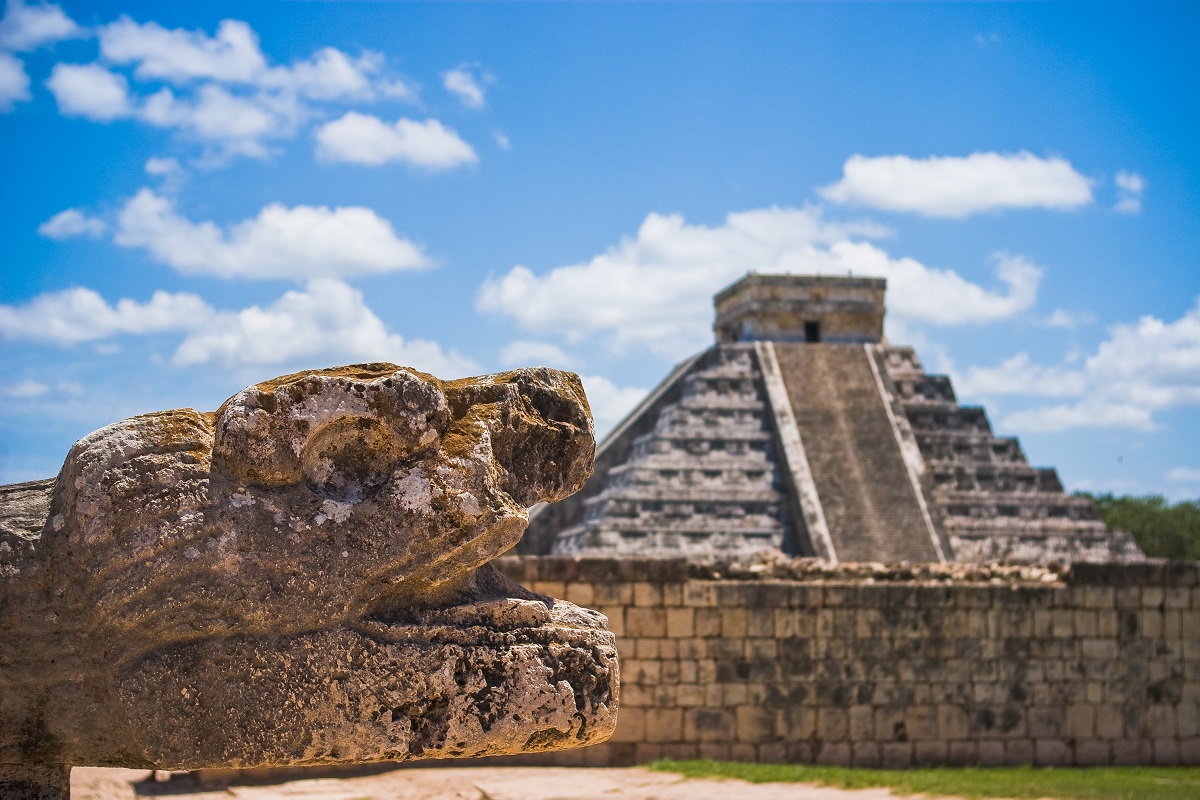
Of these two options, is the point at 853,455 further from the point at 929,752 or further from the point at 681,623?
the point at 681,623

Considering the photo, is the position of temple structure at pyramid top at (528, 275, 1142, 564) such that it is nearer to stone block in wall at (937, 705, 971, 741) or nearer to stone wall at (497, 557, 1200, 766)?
stone wall at (497, 557, 1200, 766)

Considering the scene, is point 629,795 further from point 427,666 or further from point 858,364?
point 858,364

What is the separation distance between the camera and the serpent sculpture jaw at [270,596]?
11.0 feet

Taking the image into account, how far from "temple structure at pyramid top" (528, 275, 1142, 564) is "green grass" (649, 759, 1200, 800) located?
425 inches

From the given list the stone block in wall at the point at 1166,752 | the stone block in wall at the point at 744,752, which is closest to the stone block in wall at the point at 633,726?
the stone block in wall at the point at 744,752

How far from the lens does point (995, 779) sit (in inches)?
520

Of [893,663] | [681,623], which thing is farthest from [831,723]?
[681,623]

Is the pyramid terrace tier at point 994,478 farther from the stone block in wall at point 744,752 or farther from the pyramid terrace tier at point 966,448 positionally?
the stone block in wall at point 744,752

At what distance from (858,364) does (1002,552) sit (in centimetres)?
726

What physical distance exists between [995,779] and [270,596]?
445 inches

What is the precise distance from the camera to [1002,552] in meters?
26.0

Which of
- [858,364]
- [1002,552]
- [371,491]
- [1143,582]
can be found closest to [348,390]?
[371,491]

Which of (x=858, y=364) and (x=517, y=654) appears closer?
(x=517, y=654)

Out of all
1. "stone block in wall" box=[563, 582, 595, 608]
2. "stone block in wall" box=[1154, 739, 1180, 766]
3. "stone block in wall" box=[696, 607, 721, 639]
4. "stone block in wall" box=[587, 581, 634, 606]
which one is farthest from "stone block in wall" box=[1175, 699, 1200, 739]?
"stone block in wall" box=[563, 582, 595, 608]
